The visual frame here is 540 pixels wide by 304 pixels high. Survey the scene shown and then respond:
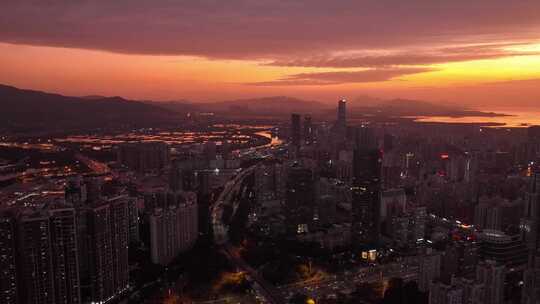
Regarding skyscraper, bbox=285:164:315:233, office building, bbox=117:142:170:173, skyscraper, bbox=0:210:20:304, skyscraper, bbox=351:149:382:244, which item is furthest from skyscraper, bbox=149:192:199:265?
office building, bbox=117:142:170:173

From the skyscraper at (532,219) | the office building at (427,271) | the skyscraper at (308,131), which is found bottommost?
the office building at (427,271)

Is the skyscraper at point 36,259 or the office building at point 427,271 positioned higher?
the skyscraper at point 36,259

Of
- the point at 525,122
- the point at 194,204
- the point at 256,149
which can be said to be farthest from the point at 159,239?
the point at 525,122

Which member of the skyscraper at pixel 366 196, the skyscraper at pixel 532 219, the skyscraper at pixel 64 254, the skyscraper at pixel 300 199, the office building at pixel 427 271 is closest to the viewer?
the skyscraper at pixel 64 254

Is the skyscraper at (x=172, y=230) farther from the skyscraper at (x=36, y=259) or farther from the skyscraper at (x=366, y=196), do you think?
the skyscraper at (x=366, y=196)

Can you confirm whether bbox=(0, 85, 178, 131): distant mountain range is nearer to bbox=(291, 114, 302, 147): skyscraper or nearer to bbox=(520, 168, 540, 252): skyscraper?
bbox=(291, 114, 302, 147): skyscraper

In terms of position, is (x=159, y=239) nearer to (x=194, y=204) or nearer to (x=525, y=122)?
(x=194, y=204)

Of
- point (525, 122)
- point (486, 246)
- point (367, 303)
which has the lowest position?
point (367, 303)

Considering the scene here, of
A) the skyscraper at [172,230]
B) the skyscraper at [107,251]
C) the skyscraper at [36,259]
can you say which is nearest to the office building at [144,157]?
the skyscraper at [172,230]
